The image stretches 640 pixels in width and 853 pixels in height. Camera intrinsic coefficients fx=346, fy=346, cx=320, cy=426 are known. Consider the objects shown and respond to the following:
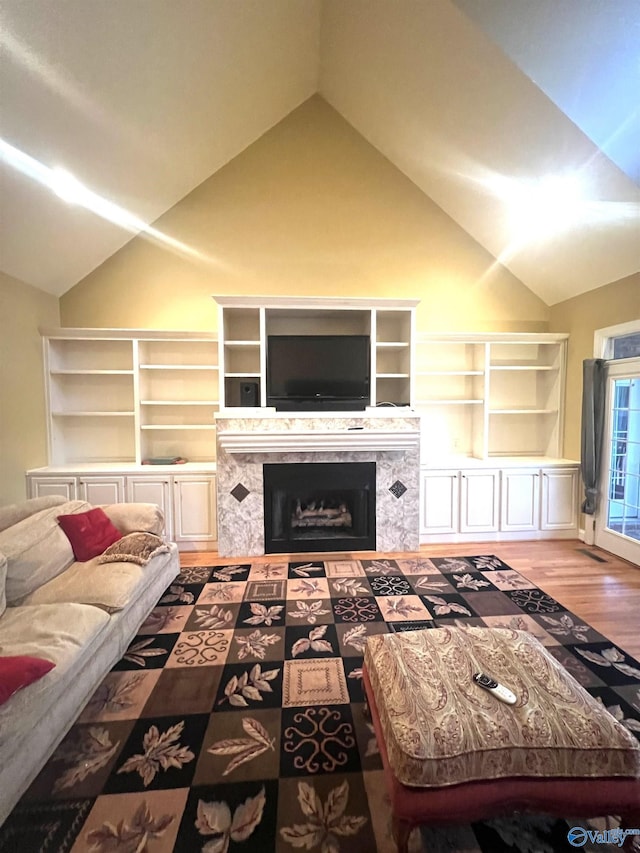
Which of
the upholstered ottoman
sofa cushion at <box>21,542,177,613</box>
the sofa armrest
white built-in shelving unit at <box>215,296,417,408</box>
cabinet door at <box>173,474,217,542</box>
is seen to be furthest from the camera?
cabinet door at <box>173,474,217,542</box>

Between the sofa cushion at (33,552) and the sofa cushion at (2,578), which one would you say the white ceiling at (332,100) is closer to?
the sofa cushion at (33,552)

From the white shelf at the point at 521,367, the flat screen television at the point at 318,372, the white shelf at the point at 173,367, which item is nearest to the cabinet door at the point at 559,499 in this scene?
the white shelf at the point at 521,367

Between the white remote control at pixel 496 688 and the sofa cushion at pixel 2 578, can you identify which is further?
the sofa cushion at pixel 2 578

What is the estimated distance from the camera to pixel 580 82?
2098 millimetres

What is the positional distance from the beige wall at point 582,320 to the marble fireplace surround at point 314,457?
1.90 metres

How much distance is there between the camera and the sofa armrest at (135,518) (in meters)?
2.75

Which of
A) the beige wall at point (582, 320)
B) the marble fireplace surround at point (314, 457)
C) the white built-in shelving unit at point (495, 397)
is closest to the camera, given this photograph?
the beige wall at point (582, 320)

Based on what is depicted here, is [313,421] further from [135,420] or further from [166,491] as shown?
[135,420]

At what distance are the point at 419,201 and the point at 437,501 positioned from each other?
3.36 metres

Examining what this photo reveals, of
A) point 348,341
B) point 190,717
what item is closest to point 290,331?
point 348,341

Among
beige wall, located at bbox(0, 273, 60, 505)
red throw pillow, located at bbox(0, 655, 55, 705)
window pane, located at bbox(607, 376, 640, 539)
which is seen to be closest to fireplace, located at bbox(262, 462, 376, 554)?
red throw pillow, located at bbox(0, 655, 55, 705)

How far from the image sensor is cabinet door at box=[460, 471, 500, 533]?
145 inches

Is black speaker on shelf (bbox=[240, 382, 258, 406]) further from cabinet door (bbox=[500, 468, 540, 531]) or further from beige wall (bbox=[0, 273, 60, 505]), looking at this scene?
cabinet door (bbox=[500, 468, 540, 531])

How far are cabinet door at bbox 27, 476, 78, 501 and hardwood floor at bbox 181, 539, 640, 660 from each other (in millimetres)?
1270
